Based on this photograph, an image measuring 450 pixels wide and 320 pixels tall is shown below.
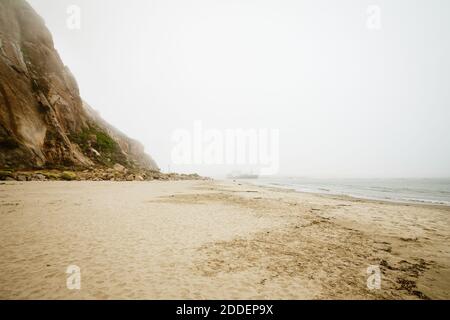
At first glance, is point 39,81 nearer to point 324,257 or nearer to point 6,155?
point 6,155

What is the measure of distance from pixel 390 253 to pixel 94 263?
943cm

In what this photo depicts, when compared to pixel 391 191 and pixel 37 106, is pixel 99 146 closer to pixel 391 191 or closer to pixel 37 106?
pixel 37 106

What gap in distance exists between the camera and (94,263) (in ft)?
19.2

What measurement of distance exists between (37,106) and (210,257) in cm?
4471

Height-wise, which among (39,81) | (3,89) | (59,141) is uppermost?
(39,81)

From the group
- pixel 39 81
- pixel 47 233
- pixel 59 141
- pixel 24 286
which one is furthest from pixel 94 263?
pixel 39 81

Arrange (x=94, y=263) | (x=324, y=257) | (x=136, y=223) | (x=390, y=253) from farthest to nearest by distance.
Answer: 1. (x=136, y=223)
2. (x=390, y=253)
3. (x=324, y=257)
4. (x=94, y=263)

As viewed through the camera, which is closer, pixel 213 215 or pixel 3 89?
pixel 213 215

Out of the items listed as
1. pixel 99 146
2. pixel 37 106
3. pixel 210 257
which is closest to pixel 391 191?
pixel 210 257

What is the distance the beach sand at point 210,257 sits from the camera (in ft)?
16.1

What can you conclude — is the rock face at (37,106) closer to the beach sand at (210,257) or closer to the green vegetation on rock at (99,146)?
the green vegetation on rock at (99,146)

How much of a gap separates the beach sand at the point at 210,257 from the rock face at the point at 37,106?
2668cm

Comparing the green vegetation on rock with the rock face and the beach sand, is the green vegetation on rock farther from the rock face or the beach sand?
the beach sand

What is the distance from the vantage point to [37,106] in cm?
3691
